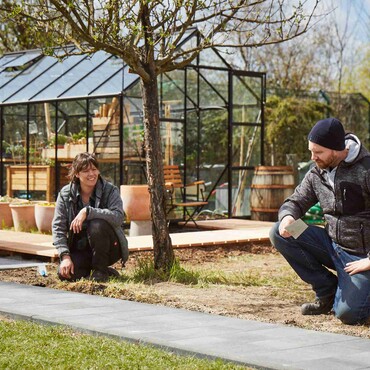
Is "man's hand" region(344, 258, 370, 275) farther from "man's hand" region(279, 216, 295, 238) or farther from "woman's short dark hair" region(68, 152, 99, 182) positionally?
"woman's short dark hair" region(68, 152, 99, 182)

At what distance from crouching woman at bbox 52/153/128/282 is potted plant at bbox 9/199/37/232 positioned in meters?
5.90

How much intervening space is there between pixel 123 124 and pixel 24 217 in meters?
2.06

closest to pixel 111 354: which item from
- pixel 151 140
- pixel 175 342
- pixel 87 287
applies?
pixel 175 342

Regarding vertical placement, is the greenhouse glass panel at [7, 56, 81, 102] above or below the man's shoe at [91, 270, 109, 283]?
above

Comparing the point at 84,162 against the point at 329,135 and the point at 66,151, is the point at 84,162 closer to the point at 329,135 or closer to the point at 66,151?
the point at 329,135

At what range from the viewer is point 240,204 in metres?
16.2

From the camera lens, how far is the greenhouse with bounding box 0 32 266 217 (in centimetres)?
1428

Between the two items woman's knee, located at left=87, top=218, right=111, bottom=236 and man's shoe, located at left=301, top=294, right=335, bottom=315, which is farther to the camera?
woman's knee, located at left=87, top=218, right=111, bottom=236

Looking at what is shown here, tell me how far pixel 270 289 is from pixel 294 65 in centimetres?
1848

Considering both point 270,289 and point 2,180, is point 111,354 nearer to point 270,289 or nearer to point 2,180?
point 270,289

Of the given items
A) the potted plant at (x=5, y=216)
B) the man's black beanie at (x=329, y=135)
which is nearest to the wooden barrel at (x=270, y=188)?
the potted plant at (x=5, y=216)

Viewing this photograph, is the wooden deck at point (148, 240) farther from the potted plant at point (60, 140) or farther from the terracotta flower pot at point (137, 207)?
the potted plant at point (60, 140)

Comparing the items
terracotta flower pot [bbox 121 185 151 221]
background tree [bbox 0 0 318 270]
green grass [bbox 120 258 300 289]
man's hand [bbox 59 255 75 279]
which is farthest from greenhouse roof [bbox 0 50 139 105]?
man's hand [bbox 59 255 75 279]

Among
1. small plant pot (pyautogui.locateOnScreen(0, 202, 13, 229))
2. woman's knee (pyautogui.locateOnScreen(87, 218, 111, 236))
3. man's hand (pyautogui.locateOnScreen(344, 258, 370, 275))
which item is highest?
woman's knee (pyautogui.locateOnScreen(87, 218, 111, 236))
